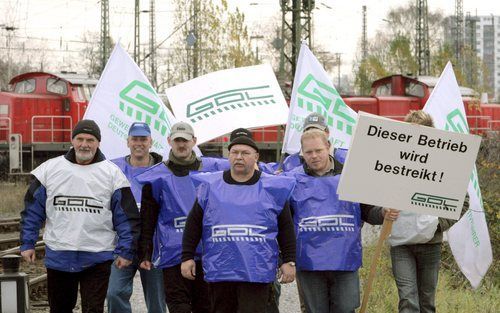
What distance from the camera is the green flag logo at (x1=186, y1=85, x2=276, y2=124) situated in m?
9.16

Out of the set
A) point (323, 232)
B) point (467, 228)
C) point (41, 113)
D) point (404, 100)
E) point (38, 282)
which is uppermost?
point (404, 100)

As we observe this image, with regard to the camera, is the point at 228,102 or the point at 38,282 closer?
the point at 228,102

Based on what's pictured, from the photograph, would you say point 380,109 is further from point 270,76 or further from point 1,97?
point 270,76

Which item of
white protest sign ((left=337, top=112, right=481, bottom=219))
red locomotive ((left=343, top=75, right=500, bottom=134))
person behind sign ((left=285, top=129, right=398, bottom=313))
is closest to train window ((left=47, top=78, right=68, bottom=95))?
red locomotive ((left=343, top=75, right=500, bottom=134))

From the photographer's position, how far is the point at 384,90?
3089 centimetres

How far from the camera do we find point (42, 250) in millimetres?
14875

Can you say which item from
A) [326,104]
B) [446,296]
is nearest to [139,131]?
[326,104]

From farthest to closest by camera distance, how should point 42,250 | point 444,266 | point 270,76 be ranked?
point 42,250 → point 444,266 → point 270,76

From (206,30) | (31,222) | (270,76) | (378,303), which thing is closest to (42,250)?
(270,76)

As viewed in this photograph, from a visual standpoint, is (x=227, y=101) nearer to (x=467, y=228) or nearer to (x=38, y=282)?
(x=467, y=228)

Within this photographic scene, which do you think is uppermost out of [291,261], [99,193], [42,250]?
[99,193]

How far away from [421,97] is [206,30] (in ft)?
23.9

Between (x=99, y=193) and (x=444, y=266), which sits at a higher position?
(x=99, y=193)

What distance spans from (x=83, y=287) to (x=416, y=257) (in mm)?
2535
